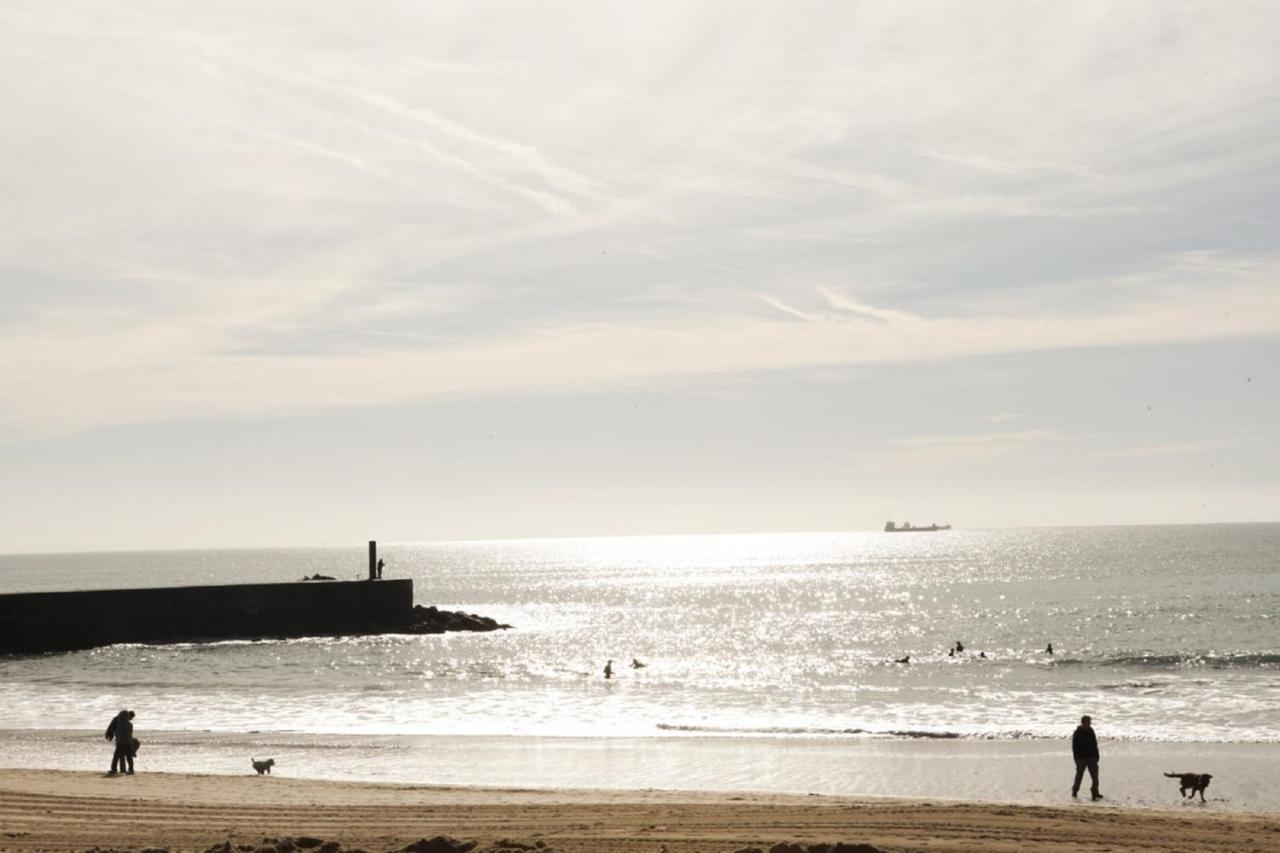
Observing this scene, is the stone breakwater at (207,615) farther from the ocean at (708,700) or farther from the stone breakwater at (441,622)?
the ocean at (708,700)

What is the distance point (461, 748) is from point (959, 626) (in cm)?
5312

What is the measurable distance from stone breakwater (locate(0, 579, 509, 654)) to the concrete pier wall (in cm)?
4

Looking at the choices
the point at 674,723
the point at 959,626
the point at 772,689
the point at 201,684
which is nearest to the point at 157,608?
the point at 201,684

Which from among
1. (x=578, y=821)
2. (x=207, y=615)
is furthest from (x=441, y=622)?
(x=578, y=821)

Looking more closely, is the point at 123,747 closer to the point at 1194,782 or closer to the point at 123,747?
the point at 123,747

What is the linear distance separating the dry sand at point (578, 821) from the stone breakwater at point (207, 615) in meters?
37.1

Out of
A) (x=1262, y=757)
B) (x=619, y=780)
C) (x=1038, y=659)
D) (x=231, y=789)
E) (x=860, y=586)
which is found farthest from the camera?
(x=860, y=586)

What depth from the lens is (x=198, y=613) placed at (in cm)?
5759

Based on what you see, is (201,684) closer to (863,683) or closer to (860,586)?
(863,683)

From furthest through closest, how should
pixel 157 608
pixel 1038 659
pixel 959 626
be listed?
pixel 959 626 < pixel 157 608 < pixel 1038 659

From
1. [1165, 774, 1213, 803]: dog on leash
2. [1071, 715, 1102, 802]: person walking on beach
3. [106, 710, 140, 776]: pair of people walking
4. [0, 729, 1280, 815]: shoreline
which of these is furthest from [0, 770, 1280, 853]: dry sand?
[106, 710, 140, 776]: pair of people walking

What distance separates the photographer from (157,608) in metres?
56.4

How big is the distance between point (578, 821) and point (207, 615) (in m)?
46.9

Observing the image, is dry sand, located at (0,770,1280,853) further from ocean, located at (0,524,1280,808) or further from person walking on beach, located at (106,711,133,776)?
ocean, located at (0,524,1280,808)
